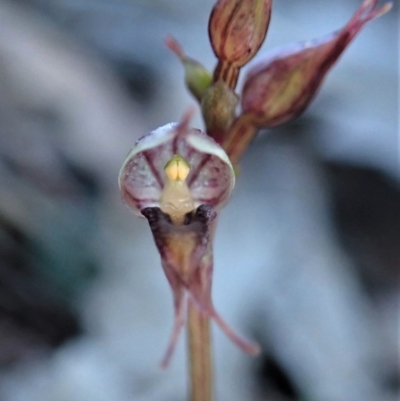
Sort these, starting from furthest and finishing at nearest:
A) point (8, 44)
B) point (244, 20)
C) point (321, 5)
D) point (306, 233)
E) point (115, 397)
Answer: point (321, 5) → point (8, 44) → point (306, 233) → point (115, 397) → point (244, 20)

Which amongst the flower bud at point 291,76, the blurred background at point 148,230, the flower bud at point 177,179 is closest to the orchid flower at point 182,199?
the flower bud at point 177,179

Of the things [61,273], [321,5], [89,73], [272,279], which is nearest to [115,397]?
[61,273]

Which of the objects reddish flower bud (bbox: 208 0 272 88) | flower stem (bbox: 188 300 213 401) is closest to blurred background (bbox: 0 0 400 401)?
flower stem (bbox: 188 300 213 401)

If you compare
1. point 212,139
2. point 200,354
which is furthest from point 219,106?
point 200,354

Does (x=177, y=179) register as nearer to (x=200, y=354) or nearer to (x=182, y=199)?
(x=182, y=199)

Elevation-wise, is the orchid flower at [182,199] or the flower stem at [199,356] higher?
the orchid flower at [182,199]

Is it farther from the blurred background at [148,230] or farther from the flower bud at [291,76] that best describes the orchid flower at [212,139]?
the blurred background at [148,230]

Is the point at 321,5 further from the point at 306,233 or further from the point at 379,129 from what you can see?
the point at 306,233
